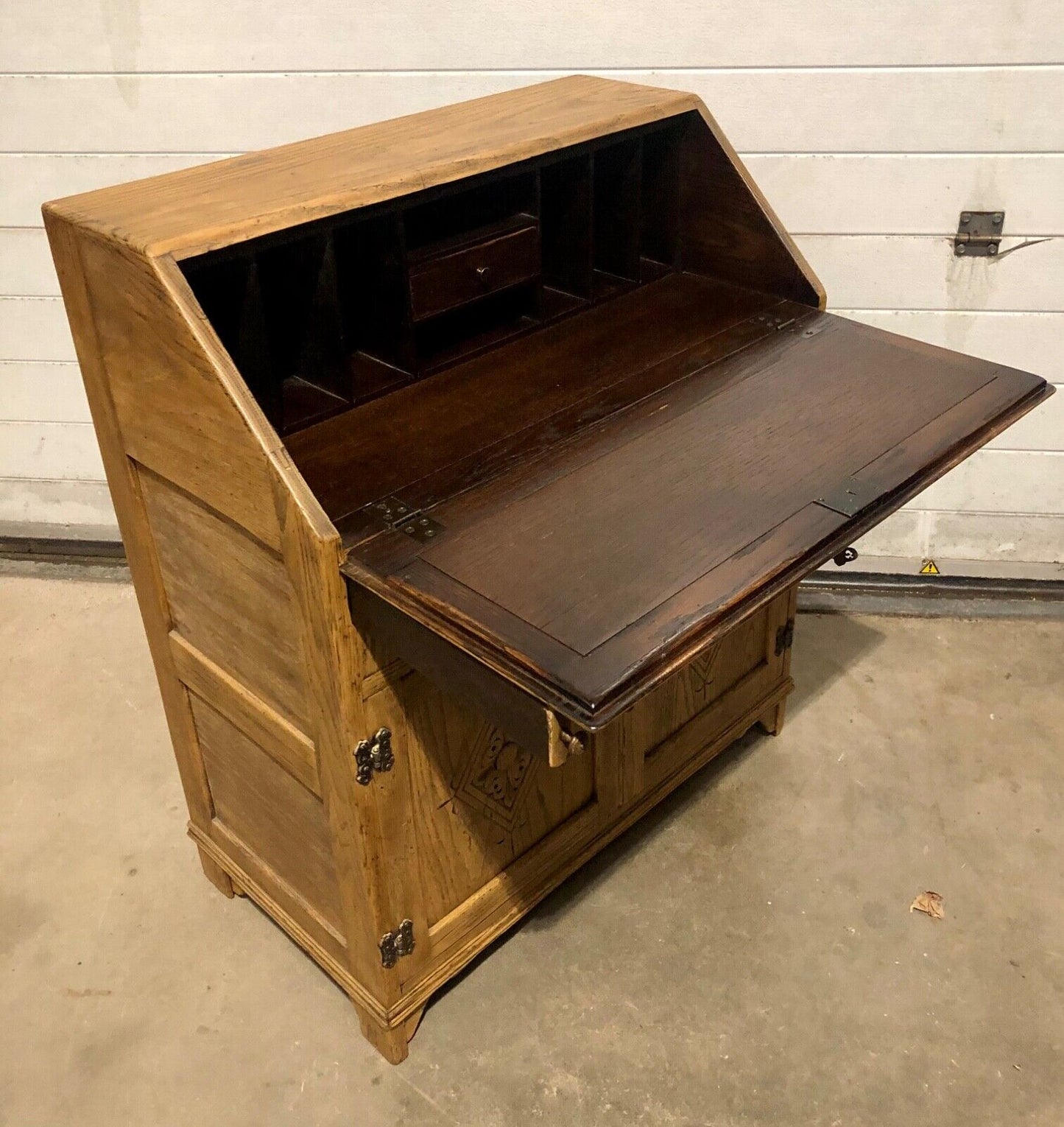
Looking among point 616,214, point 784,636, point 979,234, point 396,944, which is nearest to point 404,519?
point 396,944

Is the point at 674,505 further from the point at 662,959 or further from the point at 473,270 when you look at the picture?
the point at 662,959

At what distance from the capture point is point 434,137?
168 centimetres

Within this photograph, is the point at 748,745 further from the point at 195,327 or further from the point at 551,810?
the point at 195,327

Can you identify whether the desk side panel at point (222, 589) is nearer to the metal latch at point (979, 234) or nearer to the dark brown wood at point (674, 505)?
the dark brown wood at point (674, 505)

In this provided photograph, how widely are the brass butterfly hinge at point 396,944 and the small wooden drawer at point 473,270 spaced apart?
0.90 meters

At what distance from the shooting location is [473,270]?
1747 millimetres

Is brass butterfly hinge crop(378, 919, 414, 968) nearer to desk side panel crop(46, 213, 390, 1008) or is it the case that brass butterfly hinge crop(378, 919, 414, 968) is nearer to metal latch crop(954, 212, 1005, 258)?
desk side panel crop(46, 213, 390, 1008)

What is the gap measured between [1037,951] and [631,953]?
69cm

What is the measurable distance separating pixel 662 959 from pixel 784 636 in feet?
2.21

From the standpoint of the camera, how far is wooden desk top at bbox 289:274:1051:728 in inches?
48.1

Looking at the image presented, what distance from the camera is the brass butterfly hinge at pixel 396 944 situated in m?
1.71

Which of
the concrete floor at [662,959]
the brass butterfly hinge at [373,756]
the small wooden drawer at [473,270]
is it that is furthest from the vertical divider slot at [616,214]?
the concrete floor at [662,959]

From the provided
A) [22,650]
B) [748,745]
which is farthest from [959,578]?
[22,650]

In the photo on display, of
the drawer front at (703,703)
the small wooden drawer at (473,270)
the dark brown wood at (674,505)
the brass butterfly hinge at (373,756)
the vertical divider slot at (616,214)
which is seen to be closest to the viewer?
the dark brown wood at (674,505)
